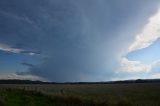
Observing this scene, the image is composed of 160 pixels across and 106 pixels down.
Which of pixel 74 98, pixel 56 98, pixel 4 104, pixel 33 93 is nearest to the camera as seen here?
pixel 4 104

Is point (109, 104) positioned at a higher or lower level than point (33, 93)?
lower

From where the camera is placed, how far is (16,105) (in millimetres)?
20969

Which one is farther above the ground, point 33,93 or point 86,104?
point 33,93

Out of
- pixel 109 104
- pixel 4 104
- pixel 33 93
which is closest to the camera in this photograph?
pixel 109 104

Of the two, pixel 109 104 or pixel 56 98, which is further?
pixel 56 98

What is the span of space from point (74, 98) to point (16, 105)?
180 inches

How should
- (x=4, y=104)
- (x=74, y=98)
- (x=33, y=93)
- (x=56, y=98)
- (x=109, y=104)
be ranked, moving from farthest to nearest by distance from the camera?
1. (x=33, y=93)
2. (x=56, y=98)
3. (x=74, y=98)
4. (x=4, y=104)
5. (x=109, y=104)

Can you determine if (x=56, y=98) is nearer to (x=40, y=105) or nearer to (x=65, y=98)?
(x=65, y=98)

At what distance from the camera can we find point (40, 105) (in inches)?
839

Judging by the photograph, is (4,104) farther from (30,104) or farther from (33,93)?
(33,93)

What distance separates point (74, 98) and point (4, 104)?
17.6 feet

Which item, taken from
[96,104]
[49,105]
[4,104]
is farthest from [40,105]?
[96,104]

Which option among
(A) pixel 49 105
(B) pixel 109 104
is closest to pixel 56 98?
Answer: (A) pixel 49 105

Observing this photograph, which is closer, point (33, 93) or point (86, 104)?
point (86, 104)
